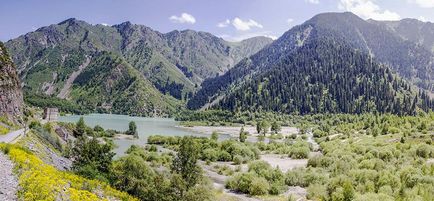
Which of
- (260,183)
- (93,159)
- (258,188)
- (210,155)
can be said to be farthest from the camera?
(210,155)

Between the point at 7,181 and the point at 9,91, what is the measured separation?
238ft

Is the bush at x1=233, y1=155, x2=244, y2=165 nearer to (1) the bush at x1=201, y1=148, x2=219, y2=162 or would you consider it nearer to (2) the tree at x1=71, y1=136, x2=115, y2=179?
(1) the bush at x1=201, y1=148, x2=219, y2=162

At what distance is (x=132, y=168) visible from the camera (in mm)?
57031

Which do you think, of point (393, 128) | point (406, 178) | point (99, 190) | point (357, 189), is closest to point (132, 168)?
point (99, 190)

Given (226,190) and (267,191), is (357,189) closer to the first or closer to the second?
(267,191)

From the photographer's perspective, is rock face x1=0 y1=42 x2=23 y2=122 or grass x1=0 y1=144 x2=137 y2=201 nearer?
grass x1=0 y1=144 x2=137 y2=201

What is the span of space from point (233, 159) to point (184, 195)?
57.9 m

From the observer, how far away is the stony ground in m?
25.1

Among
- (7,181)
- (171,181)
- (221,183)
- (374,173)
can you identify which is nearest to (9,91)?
(221,183)

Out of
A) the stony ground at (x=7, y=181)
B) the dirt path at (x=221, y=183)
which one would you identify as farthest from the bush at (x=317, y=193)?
the stony ground at (x=7, y=181)

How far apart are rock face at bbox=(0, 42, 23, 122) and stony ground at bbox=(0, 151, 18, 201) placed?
5554 centimetres

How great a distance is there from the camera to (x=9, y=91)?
92.5 m

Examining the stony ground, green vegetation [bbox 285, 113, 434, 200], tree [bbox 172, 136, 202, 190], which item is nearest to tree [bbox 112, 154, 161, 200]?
tree [bbox 172, 136, 202, 190]

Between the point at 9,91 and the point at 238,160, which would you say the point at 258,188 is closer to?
the point at 238,160
